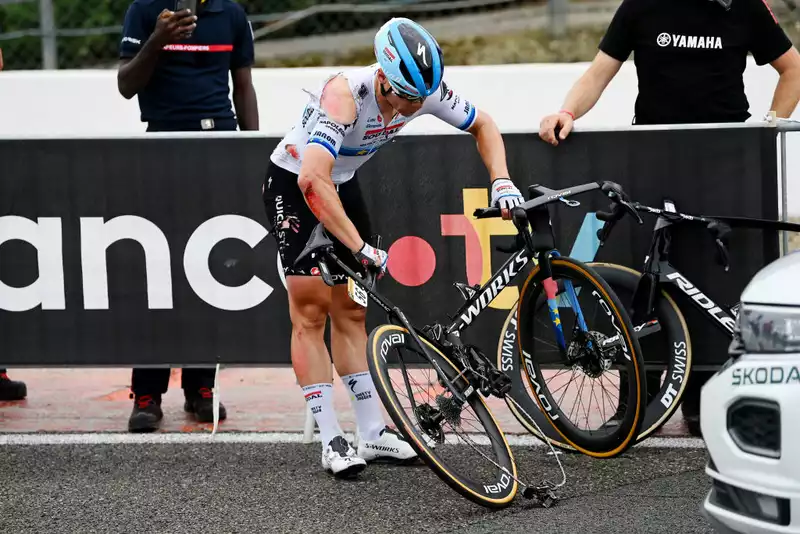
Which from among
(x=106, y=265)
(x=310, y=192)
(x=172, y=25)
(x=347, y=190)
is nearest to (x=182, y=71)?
(x=172, y=25)

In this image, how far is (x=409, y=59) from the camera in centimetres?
466

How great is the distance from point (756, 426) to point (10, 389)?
4807 mm

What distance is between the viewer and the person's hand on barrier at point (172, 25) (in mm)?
6406

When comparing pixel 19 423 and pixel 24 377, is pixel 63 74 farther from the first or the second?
pixel 19 423

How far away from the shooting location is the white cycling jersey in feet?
16.3

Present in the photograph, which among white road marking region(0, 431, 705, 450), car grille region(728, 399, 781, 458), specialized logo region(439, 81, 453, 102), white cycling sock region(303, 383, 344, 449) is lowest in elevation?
white road marking region(0, 431, 705, 450)

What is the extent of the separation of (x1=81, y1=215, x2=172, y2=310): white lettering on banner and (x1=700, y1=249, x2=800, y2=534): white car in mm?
3297

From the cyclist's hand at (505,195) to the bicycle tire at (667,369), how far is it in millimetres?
720

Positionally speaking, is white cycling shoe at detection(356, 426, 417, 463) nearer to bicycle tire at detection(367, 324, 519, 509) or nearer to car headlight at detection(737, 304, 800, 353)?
bicycle tire at detection(367, 324, 519, 509)

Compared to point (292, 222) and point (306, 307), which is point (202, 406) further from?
point (292, 222)

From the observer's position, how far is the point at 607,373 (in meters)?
5.44

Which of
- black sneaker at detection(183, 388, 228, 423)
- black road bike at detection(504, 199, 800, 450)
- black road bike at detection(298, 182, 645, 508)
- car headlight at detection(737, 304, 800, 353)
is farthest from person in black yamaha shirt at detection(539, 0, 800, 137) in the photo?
car headlight at detection(737, 304, 800, 353)

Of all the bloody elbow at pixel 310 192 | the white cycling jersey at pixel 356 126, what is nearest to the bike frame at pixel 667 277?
the white cycling jersey at pixel 356 126

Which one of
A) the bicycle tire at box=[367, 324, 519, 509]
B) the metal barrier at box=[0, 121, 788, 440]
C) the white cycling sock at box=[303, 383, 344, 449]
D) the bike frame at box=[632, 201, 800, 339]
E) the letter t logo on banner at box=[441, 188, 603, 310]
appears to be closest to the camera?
the bicycle tire at box=[367, 324, 519, 509]
